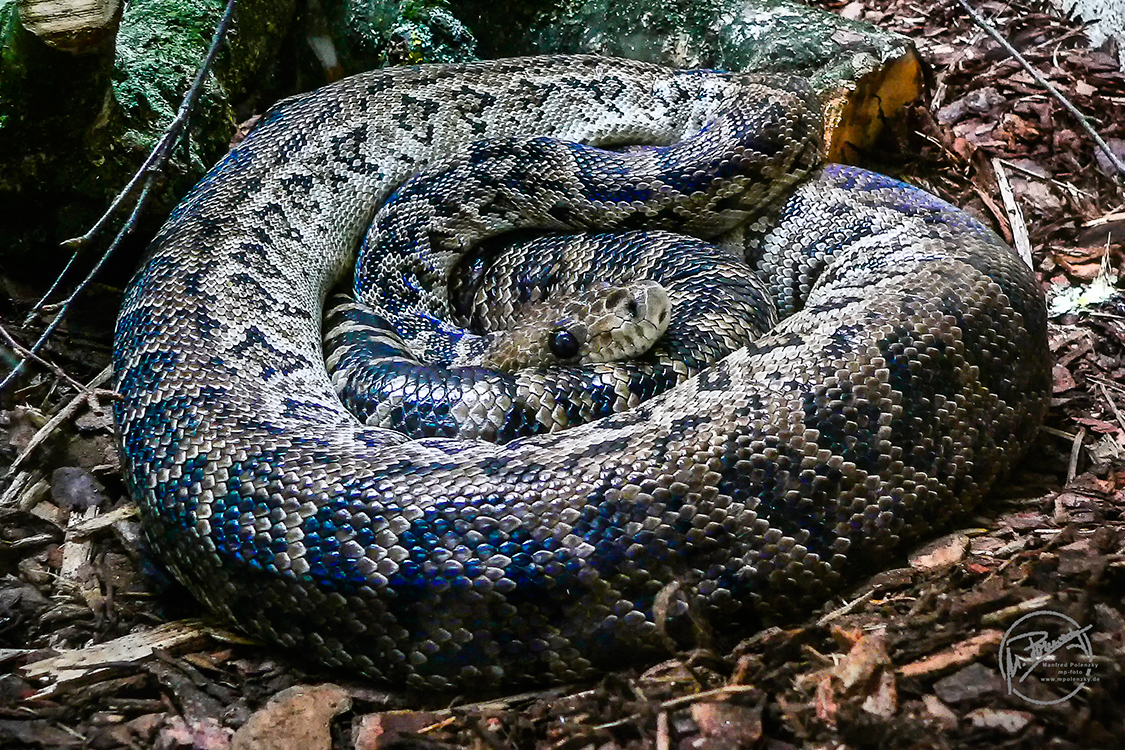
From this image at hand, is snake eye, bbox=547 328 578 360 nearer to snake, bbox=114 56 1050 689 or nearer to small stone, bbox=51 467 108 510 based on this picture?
snake, bbox=114 56 1050 689

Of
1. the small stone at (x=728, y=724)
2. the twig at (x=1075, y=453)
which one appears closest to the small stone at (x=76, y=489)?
the small stone at (x=728, y=724)

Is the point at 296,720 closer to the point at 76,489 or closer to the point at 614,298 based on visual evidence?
the point at 76,489

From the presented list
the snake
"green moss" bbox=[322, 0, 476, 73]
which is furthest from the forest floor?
"green moss" bbox=[322, 0, 476, 73]

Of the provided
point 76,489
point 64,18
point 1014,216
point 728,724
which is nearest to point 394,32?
point 64,18

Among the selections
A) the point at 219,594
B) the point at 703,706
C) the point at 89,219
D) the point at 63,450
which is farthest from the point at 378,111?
the point at 703,706

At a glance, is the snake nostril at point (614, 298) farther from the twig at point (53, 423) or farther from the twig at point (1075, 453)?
the twig at point (53, 423)
